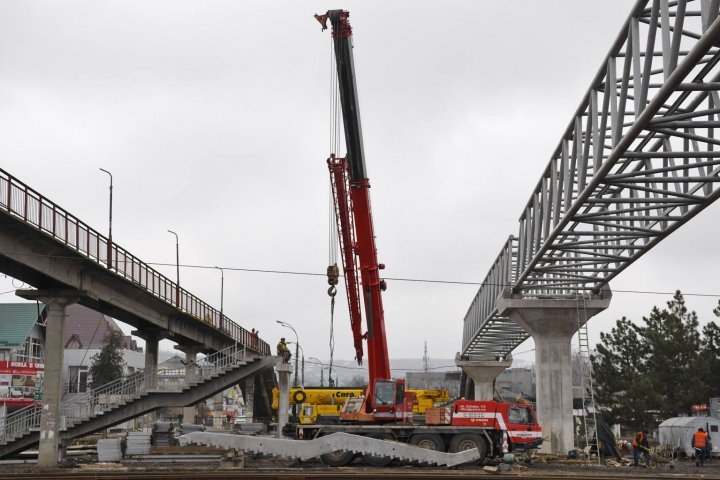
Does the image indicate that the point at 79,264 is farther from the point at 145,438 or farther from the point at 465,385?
the point at 465,385

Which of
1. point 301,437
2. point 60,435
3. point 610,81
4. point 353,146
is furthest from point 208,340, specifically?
point 610,81

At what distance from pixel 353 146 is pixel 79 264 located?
14.3 metres

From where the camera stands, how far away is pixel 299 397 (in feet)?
137

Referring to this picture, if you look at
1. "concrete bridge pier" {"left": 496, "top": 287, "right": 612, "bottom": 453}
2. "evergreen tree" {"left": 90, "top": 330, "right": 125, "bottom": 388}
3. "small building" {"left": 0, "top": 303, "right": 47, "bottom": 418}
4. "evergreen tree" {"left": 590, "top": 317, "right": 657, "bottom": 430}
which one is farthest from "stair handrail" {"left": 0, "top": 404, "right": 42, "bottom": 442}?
"evergreen tree" {"left": 90, "top": 330, "right": 125, "bottom": 388}

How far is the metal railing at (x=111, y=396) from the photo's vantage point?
37.5 metres

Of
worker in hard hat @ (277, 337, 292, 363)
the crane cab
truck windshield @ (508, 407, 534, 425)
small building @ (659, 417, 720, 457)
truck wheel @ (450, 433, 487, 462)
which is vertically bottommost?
small building @ (659, 417, 720, 457)

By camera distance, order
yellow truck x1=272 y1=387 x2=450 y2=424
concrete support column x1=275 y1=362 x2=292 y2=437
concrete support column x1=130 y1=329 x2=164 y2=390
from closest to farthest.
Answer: yellow truck x1=272 y1=387 x2=450 y2=424, concrete support column x1=275 y1=362 x2=292 y2=437, concrete support column x1=130 y1=329 x2=164 y2=390

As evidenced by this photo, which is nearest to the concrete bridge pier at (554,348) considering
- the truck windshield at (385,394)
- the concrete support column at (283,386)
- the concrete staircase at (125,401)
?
the truck windshield at (385,394)

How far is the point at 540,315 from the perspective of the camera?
40.4 metres

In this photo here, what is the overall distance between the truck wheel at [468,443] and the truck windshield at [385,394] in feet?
8.74

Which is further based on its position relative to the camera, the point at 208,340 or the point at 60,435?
the point at 208,340

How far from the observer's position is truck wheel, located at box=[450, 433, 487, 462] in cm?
2884

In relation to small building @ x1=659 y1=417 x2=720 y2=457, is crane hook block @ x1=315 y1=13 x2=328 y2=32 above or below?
above

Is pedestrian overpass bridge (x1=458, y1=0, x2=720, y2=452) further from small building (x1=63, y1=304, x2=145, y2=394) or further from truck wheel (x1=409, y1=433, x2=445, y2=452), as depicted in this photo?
small building (x1=63, y1=304, x2=145, y2=394)
